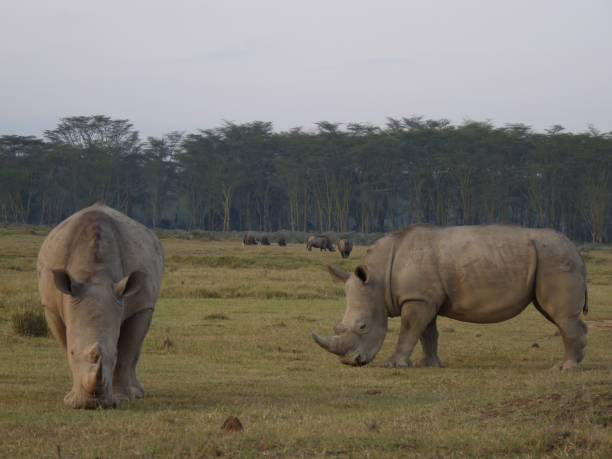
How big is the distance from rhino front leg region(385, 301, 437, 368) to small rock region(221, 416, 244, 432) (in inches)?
210

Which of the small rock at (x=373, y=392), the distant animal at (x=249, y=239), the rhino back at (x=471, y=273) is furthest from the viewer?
the distant animal at (x=249, y=239)

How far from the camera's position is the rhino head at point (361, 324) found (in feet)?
41.3

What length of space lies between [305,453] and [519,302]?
662 cm

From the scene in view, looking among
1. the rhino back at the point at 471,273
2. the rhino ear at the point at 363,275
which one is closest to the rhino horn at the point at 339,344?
the rhino ear at the point at 363,275

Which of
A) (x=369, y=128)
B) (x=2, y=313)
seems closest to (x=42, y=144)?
(x=369, y=128)

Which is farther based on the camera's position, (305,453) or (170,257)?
(170,257)

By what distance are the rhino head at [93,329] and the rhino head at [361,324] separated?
157 inches

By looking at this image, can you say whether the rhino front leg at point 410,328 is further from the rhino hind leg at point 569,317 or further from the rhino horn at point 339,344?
the rhino hind leg at point 569,317

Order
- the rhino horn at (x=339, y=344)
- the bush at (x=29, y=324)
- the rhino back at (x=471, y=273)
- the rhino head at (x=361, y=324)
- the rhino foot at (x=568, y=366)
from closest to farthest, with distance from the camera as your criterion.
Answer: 1. the rhino foot at (x=568, y=366)
2. the rhino horn at (x=339, y=344)
3. the rhino head at (x=361, y=324)
4. the rhino back at (x=471, y=273)
5. the bush at (x=29, y=324)

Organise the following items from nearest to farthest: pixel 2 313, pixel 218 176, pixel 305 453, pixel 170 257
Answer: pixel 305 453, pixel 2 313, pixel 170 257, pixel 218 176

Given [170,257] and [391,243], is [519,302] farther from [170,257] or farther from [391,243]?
[170,257]

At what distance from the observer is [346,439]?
23.1 ft

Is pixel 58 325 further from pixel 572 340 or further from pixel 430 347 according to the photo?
pixel 572 340

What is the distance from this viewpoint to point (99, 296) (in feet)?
28.6
